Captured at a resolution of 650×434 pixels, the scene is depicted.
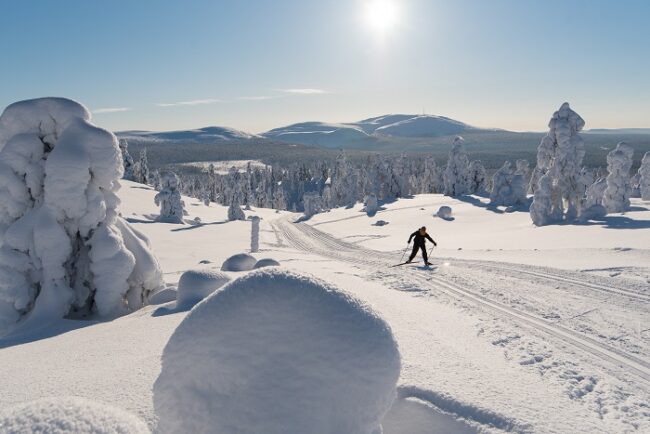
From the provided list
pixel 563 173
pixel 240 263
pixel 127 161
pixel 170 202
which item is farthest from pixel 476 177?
pixel 127 161

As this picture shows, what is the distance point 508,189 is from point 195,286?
47082 mm

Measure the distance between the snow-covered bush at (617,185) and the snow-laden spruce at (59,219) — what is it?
4123 cm

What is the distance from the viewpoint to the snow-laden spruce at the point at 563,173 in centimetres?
3297

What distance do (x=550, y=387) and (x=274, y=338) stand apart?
3878 millimetres

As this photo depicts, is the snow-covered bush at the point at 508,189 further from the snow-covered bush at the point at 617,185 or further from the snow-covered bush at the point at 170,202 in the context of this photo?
the snow-covered bush at the point at 170,202

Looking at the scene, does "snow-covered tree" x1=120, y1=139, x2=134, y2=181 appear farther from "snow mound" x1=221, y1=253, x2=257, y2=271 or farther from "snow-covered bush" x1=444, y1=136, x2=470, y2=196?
"snow mound" x1=221, y1=253, x2=257, y2=271

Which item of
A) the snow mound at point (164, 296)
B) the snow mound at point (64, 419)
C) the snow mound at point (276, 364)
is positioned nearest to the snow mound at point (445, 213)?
the snow mound at point (164, 296)

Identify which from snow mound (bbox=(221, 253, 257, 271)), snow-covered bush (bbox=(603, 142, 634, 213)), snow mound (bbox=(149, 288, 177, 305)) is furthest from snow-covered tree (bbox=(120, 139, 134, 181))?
snow-covered bush (bbox=(603, 142, 634, 213))

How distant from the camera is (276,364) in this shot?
3414 millimetres

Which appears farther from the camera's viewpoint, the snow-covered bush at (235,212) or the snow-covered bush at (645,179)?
the snow-covered bush at (235,212)

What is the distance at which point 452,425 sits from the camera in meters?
4.42

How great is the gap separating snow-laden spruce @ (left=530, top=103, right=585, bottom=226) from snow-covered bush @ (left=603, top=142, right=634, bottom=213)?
286 inches

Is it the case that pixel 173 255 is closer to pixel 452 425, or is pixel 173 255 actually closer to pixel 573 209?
pixel 452 425

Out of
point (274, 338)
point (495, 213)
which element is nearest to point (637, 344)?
point (274, 338)
